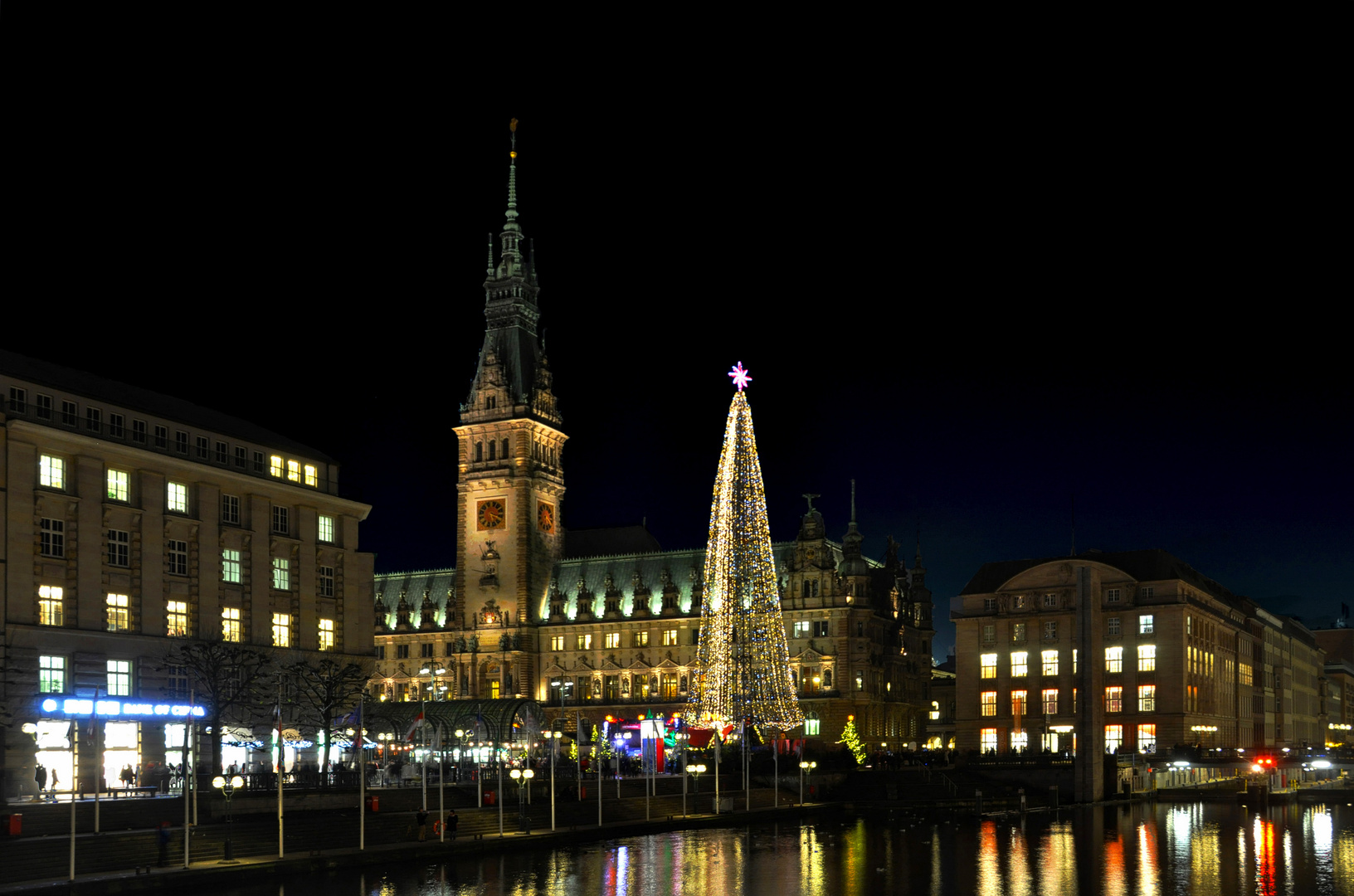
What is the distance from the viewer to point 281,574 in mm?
109312

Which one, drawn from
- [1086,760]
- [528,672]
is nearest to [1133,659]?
[1086,760]

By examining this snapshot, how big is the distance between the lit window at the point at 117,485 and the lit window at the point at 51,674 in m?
11.1

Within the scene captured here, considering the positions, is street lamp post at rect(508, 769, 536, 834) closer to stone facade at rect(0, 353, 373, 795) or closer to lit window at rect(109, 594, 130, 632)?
stone facade at rect(0, 353, 373, 795)

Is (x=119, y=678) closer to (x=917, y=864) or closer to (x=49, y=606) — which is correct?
(x=49, y=606)

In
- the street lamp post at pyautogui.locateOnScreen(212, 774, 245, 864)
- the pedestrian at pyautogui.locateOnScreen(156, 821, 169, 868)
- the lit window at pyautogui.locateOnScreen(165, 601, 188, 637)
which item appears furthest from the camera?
the lit window at pyautogui.locateOnScreen(165, 601, 188, 637)

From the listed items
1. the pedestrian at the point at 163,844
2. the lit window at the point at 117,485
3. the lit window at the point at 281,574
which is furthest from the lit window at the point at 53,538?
the pedestrian at the point at 163,844

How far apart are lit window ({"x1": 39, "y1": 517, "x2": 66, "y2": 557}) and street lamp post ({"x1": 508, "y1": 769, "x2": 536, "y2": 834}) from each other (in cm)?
2963

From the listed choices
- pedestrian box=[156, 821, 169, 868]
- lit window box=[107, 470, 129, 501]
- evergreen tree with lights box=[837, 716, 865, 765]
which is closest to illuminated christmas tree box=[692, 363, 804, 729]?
evergreen tree with lights box=[837, 716, 865, 765]

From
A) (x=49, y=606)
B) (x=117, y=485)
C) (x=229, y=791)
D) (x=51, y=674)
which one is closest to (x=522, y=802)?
(x=229, y=791)

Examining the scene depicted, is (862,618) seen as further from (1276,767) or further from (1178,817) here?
(1178,817)

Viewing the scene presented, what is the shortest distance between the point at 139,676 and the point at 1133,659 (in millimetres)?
99572

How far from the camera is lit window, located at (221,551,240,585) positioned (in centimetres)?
10360

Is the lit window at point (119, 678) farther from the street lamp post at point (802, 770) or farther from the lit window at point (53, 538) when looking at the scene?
the street lamp post at point (802, 770)

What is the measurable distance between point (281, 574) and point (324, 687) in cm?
849
